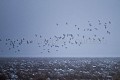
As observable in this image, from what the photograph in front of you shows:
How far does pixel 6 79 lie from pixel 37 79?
20.7 feet

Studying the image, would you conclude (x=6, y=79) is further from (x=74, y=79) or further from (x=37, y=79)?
(x=74, y=79)

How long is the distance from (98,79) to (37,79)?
44.3ft

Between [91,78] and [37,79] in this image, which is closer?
[37,79]

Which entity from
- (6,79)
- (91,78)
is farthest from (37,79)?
(91,78)

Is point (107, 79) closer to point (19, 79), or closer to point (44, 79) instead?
point (44, 79)

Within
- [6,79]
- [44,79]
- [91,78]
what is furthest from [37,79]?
[91,78]

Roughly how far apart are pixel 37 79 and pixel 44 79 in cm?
162

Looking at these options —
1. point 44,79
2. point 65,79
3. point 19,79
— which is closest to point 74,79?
point 65,79

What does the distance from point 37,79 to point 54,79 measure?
187 inches

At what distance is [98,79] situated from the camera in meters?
70.1

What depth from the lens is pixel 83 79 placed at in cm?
6938

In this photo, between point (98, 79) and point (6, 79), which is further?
point (98, 79)

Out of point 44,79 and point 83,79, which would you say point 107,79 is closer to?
point 83,79

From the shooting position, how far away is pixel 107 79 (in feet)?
224
